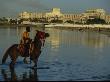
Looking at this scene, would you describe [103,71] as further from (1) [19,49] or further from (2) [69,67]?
(1) [19,49]

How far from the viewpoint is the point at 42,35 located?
63.1 ft

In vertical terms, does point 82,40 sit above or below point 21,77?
below

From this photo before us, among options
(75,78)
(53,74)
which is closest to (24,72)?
(53,74)

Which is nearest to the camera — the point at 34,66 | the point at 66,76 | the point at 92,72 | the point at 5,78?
the point at 5,78

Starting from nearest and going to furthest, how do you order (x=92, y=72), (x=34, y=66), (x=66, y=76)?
1. (x=66, y=76)
2. (x=92, y=72)
3. (x=34, y=66)

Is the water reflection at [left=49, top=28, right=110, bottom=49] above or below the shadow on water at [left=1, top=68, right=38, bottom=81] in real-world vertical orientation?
below

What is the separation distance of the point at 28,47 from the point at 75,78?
3.89m

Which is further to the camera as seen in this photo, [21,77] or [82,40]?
[82,40]

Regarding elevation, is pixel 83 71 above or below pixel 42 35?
below

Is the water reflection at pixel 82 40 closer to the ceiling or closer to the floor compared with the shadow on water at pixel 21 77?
closer to the floor

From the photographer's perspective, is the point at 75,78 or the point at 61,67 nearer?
the point at 75,78

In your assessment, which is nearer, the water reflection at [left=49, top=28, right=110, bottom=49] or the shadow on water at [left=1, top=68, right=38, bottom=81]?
the shadow on water at [left=1, top=68, right=38, bottom=81]

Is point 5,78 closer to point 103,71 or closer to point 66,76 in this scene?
point 66,76

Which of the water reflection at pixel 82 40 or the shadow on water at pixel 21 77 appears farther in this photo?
the water reflection at pixel 82 40
